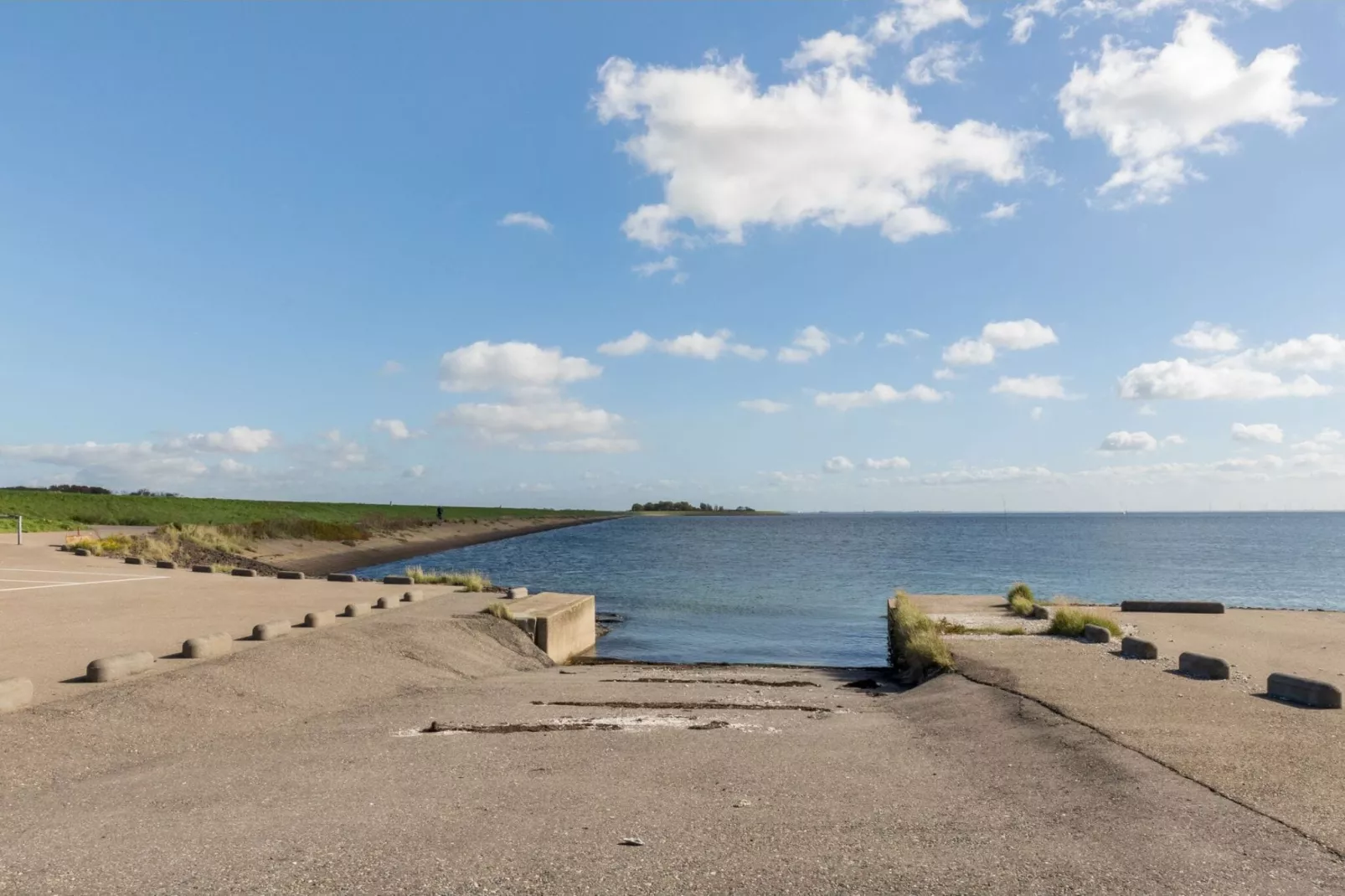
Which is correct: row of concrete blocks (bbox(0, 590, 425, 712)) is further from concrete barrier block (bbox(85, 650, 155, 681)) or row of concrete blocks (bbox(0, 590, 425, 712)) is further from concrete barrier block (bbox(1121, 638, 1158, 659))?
concrete barrier block (bbox(1121, 638, 1158, 659))

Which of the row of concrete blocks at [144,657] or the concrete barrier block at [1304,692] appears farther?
the concrete barrier block at [1304,692]

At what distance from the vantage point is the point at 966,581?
48781 mm

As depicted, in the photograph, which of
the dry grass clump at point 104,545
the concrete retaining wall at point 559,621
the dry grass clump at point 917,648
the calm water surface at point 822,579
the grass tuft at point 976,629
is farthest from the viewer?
the dry grass clump at point 104,545

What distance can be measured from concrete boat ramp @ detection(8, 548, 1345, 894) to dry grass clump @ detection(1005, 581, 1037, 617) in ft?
33.3

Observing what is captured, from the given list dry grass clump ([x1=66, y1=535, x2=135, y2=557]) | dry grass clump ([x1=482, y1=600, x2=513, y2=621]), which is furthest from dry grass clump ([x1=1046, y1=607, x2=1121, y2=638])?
dry grass clump ([x1=66, y1=535, x2=135, y2=557])

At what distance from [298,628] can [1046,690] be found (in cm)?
1322

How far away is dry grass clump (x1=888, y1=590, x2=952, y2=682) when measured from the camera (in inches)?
617

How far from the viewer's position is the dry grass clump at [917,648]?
15.7m

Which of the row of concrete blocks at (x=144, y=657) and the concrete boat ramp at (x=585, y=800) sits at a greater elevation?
the row of concrete blocks at (x=144, y=657)

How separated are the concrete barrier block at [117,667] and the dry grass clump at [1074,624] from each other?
17086 millimetres

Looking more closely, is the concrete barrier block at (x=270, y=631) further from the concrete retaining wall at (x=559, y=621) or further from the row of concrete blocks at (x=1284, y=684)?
the row of concrete blocks at (x=1284, y=684)

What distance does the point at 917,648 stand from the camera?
53.8ft

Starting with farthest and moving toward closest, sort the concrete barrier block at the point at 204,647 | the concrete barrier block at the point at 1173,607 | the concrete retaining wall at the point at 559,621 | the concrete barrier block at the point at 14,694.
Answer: the concrete barrier block at the point at 1173,607 < the concrete retaining wall at the point at 559,621 < the concrete barrier block at the point at 204,647 < the concrete barrier block at the point at 14,694

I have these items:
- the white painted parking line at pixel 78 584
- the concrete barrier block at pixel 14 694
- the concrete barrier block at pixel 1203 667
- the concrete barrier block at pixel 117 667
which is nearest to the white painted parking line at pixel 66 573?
the white painted parking line at pixel 78 584
